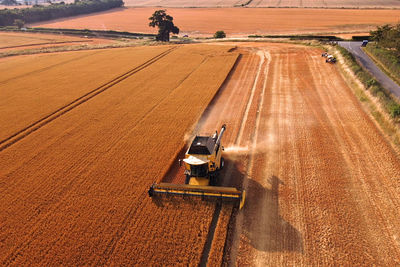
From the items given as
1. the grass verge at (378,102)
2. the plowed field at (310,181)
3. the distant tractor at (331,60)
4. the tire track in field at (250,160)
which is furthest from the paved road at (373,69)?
the tire track in field at (250,160)

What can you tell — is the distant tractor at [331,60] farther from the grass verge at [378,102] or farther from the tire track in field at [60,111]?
the tire track in field at [60,111]

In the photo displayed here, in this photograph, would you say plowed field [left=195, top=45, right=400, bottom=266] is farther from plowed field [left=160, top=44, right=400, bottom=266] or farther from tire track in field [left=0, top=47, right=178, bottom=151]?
tire track in field [left=0, top=47, right=178, bottom=151]

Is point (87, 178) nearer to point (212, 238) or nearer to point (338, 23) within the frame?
point (212, 238)

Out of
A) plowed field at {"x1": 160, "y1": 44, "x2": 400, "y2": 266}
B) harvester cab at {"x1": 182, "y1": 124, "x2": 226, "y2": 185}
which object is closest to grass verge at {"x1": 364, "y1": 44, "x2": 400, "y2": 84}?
plowed field at {"x1": 160, "y1": 44, "x2": 400, "y2": 266}

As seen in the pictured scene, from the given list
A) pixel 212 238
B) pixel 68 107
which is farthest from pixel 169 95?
pixel 212 238

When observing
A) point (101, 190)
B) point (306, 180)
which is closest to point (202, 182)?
point (101, 190)

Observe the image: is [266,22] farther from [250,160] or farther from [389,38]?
[250,160]
